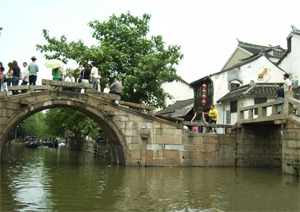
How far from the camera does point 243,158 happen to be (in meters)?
17.2

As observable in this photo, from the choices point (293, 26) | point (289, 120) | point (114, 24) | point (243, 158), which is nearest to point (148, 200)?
point (289, 120)

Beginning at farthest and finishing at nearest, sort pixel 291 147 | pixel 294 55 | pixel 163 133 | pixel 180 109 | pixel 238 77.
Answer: pixel 180 109 < pixel 238 77 < pixel 294 55 < pixel 163 133 < pixel 291 147

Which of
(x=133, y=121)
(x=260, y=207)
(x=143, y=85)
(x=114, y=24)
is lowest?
(x=260, y=207)

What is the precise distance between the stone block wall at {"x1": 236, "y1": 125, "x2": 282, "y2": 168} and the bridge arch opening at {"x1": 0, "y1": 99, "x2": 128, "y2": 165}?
5661mm

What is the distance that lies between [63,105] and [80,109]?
776 millimetres

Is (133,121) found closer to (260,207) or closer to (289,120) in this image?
(289,120)

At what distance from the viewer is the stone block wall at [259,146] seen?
1717cm

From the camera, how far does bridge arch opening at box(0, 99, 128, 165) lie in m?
14.1

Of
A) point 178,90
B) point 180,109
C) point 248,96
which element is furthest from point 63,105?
point 178,90

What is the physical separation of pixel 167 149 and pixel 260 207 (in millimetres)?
8540

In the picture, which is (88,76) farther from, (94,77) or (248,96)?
(248,96)

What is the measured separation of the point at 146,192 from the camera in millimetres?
9312

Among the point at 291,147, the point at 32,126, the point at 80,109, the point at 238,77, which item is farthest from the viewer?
the point at 32,126

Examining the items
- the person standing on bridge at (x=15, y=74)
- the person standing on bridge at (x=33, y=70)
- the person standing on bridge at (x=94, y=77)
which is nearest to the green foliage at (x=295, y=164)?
the person standing on bridge at (x=94, y=77)
